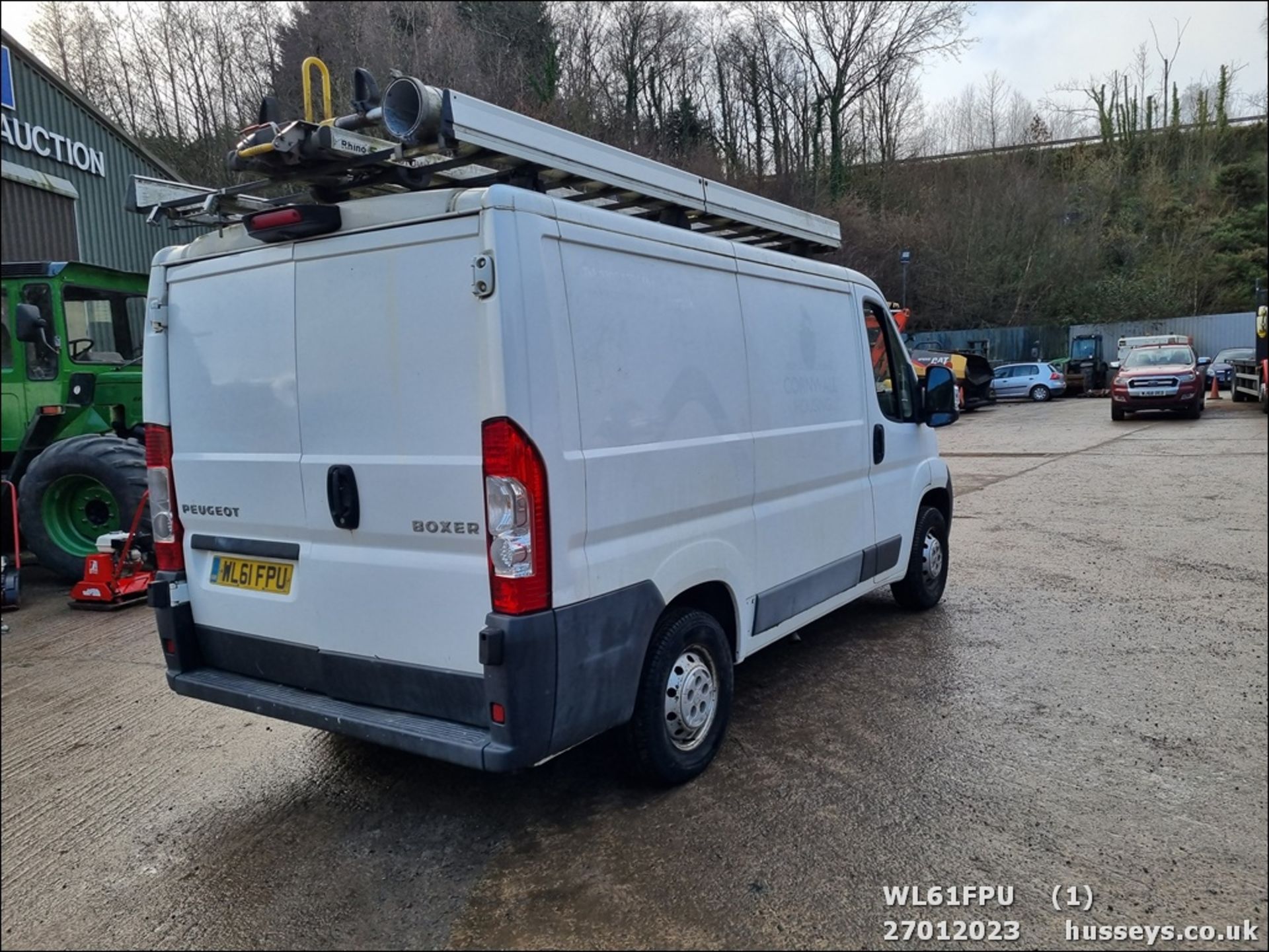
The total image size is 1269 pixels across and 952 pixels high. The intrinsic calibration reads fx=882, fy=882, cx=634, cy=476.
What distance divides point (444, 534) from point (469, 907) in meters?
1.20

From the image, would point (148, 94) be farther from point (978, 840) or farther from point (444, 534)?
point (978, 840)

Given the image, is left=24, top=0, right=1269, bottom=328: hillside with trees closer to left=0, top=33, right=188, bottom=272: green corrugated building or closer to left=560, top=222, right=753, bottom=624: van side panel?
left=0, top=33, right=188, bottom=272: green corrugated building

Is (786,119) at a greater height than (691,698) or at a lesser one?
greater

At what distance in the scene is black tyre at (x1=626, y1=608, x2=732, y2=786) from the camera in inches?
134

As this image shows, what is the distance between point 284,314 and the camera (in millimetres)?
3311

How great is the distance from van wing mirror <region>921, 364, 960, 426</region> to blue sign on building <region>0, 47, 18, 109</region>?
14705 millimetres

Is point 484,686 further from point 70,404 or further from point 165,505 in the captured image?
point 70,404

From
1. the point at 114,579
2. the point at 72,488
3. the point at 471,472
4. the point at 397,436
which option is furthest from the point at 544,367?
the point at 72,488

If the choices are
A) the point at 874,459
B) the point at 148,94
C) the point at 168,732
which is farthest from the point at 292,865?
the point at 148,94

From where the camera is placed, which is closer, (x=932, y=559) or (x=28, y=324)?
(x=932, y=559)

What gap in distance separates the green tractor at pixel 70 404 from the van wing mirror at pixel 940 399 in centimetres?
634

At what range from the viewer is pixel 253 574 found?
3520mm

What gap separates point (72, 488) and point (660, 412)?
6.67m

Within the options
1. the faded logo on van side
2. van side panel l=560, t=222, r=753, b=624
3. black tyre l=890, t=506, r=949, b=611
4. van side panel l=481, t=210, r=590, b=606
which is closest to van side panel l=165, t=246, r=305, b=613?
the faded logo on van side
